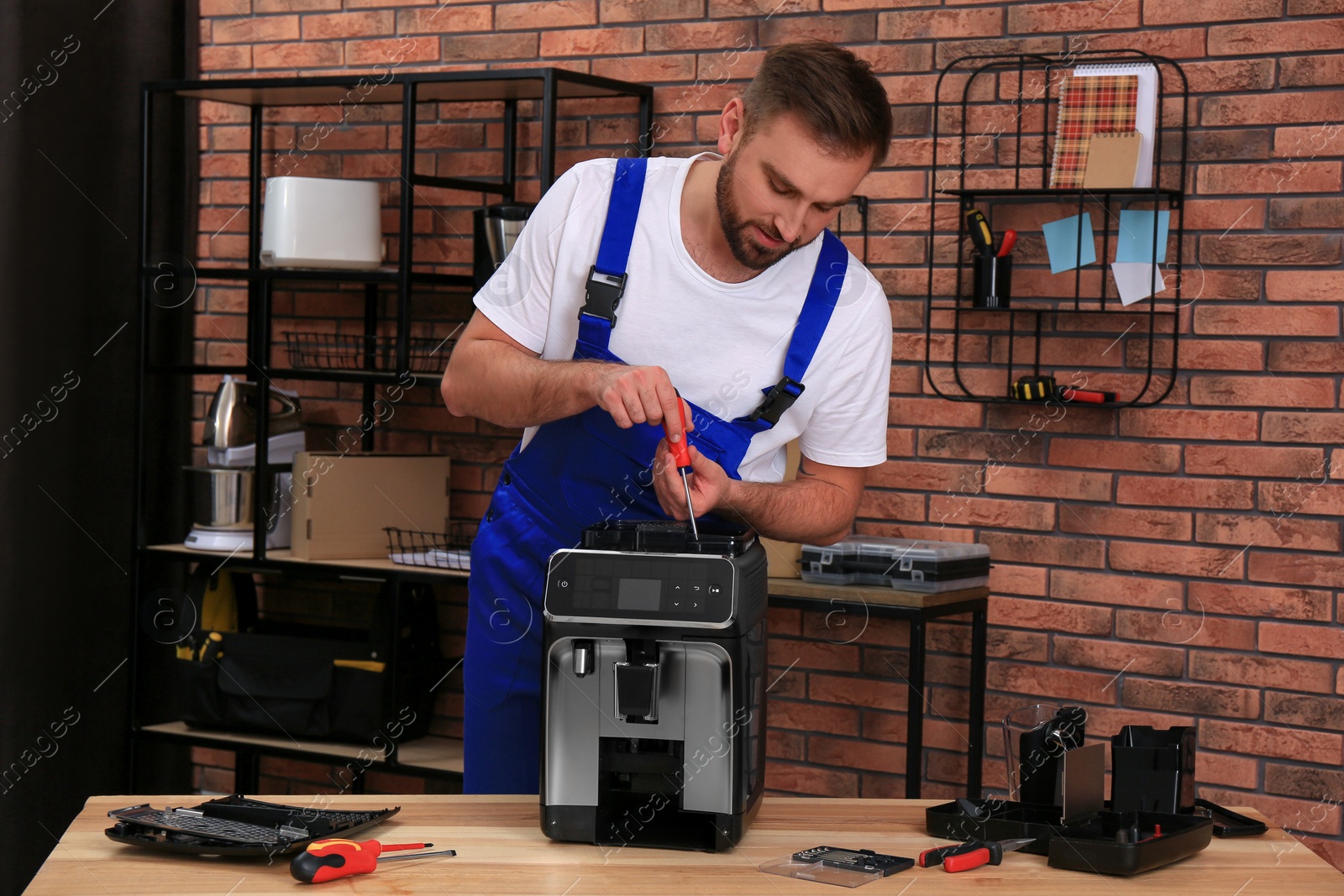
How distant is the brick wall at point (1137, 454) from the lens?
2.63 meters

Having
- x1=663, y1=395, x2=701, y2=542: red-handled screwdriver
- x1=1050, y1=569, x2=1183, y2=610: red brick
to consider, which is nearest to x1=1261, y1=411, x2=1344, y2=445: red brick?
x1=1050, y1=569, x2=1183, y2=610: red brick

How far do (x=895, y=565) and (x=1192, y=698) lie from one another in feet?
2.20

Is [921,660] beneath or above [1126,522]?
beneath

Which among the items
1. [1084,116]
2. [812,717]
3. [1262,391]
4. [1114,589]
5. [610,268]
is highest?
[1084,116]

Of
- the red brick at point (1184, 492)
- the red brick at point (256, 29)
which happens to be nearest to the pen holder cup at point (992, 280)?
the red brick at point (1184, 492)

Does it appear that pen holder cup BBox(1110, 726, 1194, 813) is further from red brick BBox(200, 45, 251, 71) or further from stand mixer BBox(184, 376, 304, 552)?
red brick BBox(200, 45, 251, 71)

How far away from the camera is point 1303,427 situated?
2.63 metres

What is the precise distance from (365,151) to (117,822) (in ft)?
7.88

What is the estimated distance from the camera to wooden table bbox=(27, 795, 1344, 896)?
130cm

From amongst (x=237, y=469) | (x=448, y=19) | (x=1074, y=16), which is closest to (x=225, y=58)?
(x=448, y=19)

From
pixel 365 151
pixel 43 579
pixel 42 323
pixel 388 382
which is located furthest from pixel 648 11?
pixel 43 579

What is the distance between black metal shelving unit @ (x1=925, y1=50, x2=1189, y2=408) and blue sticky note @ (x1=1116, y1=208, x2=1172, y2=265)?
0.02 m

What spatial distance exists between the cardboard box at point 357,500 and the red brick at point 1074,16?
165cm

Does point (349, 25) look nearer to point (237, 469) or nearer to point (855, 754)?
point (237, 469)
